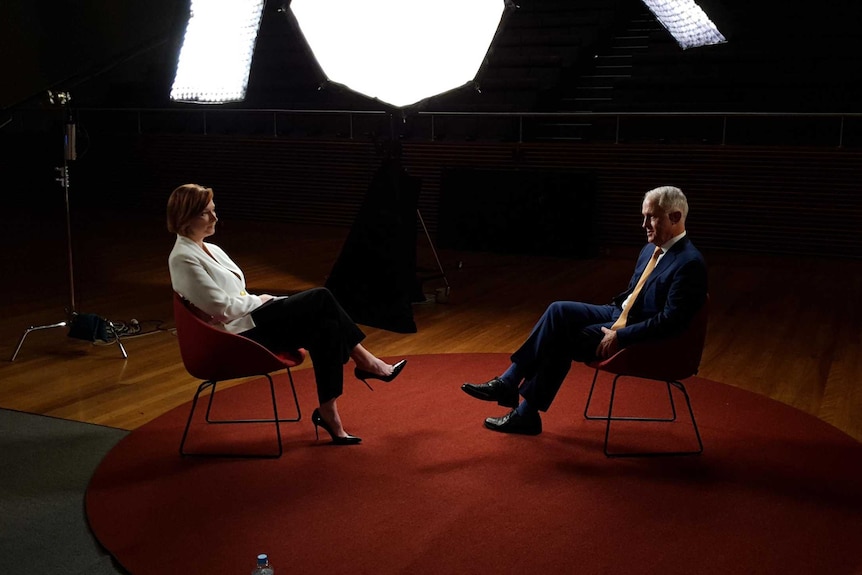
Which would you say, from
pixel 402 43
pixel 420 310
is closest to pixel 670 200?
pixel 402 43

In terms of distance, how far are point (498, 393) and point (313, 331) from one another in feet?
2.65

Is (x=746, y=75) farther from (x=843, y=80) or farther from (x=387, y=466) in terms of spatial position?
(x=387, y=466)

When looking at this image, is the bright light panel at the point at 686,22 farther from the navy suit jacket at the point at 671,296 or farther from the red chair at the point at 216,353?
the red chair at the point at 216,353

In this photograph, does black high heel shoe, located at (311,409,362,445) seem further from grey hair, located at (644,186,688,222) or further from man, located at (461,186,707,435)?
grey hair, located at (644,186,688,222)

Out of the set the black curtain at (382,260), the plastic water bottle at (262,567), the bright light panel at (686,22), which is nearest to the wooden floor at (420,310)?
the black curtain at (382,260)

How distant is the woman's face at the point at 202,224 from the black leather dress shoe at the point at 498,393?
1.26 metres

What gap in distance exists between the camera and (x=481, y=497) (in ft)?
9.55

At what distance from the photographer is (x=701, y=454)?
3309mm

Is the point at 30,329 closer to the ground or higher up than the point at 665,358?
closer to the ground

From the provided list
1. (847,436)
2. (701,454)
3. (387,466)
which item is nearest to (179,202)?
(387,466)

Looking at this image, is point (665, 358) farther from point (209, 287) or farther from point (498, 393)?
point (209, 287)

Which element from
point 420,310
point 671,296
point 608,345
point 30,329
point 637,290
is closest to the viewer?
point 671,296

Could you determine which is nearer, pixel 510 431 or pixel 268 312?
pixel 268 312

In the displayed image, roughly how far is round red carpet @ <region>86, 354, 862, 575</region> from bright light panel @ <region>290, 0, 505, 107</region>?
2450 mm
